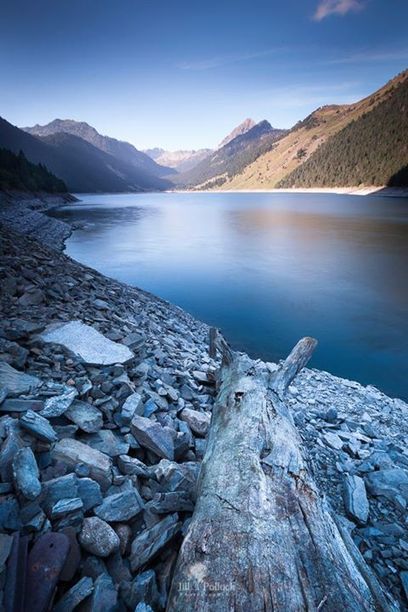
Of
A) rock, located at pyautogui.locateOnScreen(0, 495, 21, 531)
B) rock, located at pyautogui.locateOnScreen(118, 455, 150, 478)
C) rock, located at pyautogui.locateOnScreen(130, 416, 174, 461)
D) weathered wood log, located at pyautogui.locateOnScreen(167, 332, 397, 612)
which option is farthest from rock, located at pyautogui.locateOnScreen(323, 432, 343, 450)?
rock, located at pyautogui.locateOnScreen(0, 495, 21, 531)

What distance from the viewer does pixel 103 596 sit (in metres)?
2.16

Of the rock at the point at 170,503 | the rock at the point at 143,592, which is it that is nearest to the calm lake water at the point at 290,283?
the rock at the point at 170,503

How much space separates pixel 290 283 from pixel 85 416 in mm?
17810

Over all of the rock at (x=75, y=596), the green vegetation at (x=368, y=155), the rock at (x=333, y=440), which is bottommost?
the rock at (x=333, y=440)

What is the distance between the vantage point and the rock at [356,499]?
3740mm

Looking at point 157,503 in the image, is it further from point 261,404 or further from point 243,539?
point 261,404

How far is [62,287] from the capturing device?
928 centimetres

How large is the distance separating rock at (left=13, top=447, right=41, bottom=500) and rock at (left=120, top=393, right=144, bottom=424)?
1479 millimetres

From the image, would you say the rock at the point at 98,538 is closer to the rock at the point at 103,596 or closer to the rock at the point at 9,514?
the rock at the point at 103,596

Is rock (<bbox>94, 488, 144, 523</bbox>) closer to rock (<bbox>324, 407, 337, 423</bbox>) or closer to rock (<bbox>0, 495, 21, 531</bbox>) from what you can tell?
rock (<bbox>0, 495, 21, 531</bbox>)

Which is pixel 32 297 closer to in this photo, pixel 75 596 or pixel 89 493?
pixel 89 493

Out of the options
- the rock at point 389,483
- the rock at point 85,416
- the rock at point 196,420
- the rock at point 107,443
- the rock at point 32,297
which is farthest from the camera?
the rock at point 32,297

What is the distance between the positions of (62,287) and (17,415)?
21.1 feet

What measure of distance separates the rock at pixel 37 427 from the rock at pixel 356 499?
3.61 m
